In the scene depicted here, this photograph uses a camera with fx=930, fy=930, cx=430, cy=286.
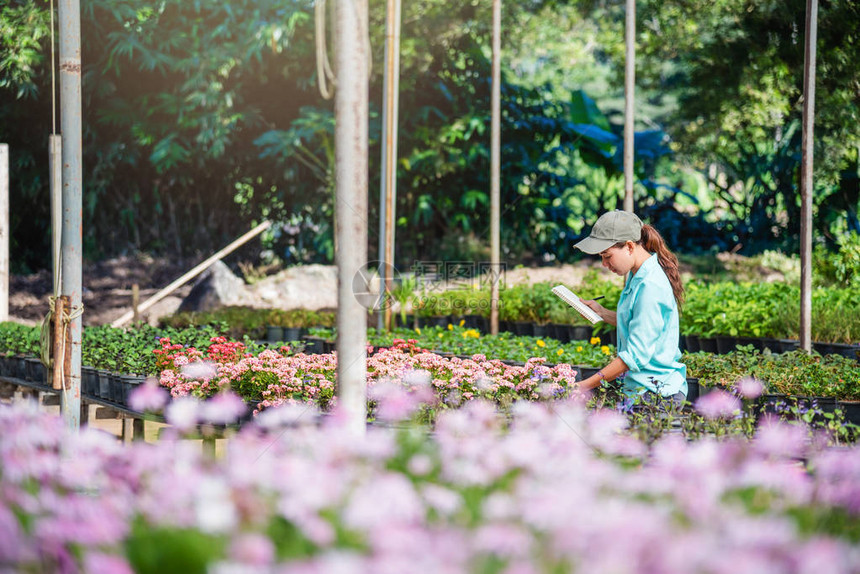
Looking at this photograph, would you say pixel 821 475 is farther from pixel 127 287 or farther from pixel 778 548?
pixel 127 287

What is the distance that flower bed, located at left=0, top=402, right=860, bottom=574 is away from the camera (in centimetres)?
162

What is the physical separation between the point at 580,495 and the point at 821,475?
93 centimetres

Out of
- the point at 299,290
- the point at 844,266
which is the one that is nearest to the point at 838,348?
the point at 844,266

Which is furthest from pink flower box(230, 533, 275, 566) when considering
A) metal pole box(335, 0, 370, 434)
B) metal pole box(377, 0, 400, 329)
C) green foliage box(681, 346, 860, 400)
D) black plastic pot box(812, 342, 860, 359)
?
metal pole box(377, 0, 400, 329)

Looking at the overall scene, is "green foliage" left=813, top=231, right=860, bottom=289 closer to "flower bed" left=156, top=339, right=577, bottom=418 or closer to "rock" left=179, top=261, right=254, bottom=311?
"flower bed" left=156, top=339, right=577, bottom=418

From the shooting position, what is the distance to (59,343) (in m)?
5.27

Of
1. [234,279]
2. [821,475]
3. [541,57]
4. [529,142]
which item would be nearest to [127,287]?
[234,279]

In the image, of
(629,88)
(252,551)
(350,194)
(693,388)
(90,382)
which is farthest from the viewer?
(629,88)

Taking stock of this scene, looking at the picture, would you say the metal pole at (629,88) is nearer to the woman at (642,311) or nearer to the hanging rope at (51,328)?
the woman at (642,311)

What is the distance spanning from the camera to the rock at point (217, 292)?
13.4 metres

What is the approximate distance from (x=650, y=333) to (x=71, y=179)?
3.36 metres

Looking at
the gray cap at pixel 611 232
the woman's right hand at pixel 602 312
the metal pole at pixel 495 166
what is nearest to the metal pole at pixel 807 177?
the metal pole at pixel 495 166

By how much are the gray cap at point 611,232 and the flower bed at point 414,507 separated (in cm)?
162

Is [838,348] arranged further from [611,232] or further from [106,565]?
[106,565]
